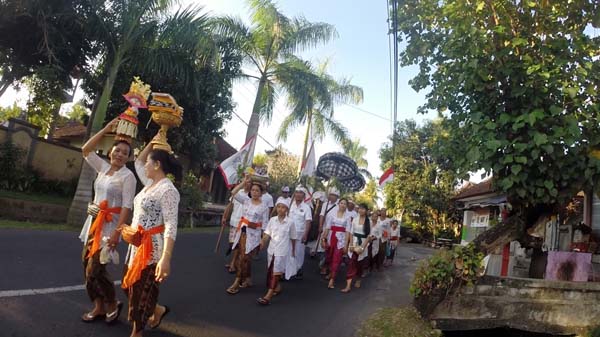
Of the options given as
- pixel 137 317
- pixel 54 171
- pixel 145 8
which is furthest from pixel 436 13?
pixel 54 171

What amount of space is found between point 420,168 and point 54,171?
20.8 meters

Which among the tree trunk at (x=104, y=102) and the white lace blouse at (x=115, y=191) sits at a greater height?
the tree trunk at (x=104, y=102)

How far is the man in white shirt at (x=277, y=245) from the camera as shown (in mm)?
6559

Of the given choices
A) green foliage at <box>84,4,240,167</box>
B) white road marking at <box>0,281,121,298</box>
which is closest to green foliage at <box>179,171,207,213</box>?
green foliage at <box>84,4,240,167</box>

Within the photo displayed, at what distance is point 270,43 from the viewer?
18.7 meters

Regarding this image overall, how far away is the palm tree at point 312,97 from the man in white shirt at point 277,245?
12.5m

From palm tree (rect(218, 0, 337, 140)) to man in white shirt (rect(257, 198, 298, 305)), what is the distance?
1170 centimetres

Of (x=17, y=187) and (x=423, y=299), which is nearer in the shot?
(x=423, y=299)

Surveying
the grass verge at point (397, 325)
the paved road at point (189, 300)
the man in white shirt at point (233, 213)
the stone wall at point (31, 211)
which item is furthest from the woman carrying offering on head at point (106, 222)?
the stone wall at point (31, 211)

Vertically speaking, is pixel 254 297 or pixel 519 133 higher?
pixel 519 133

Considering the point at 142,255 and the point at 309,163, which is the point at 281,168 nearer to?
the point at 309,163

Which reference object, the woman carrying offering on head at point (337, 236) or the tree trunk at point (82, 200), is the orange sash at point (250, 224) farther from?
the tree trunk at point (82, 200)

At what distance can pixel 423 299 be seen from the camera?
6332 mm

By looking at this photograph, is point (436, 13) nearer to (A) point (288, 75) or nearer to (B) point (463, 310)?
(B) point (463, 310)
